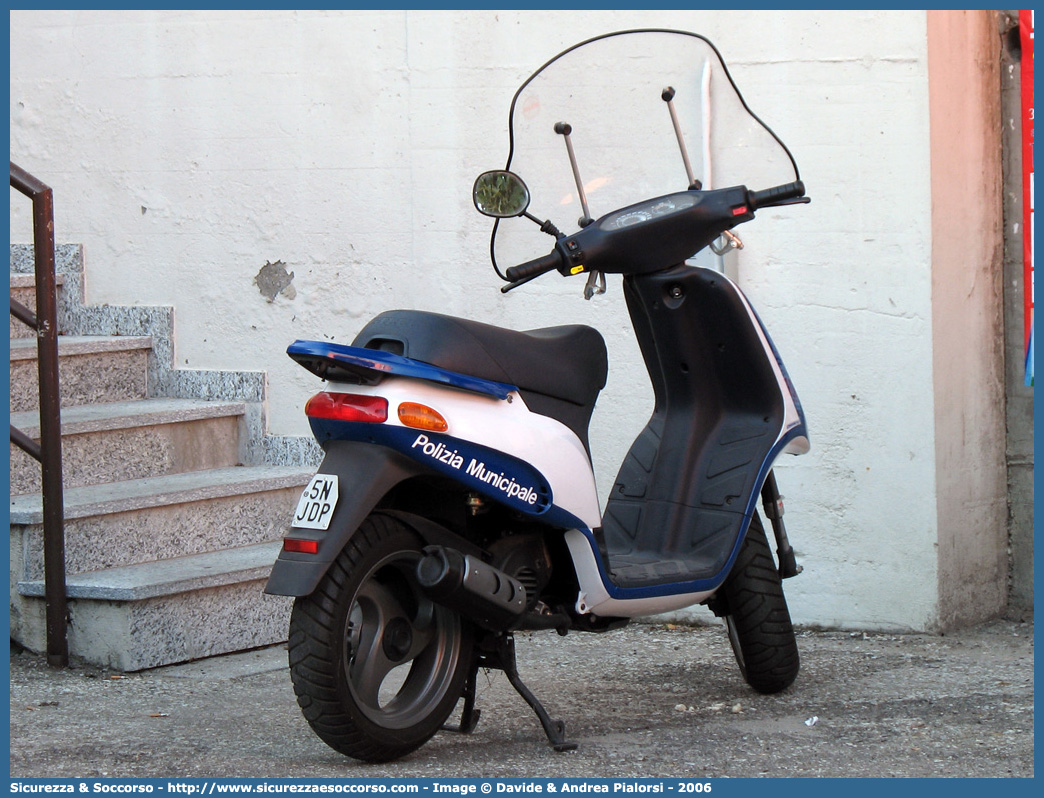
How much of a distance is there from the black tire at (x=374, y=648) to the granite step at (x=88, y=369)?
91.3 inches

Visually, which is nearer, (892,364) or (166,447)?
(892,364)

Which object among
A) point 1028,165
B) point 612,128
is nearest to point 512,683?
point 612,128

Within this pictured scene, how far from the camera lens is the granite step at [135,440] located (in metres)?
4.57

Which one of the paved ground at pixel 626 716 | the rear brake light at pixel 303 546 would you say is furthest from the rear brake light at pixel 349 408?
the paved ground at pixel 626 716

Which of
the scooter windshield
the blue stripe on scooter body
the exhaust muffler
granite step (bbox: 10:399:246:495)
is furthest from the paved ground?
the scooter windshield

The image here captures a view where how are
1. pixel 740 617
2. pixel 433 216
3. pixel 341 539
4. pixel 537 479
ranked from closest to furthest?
pixel 341 539, pixel 537 479, pixel 740 617, pixel 433 216

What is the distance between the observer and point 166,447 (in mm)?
4902

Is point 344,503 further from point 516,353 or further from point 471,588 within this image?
point 516,353

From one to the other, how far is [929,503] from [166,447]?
260 centimetres

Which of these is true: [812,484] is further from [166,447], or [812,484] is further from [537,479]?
[166,447]

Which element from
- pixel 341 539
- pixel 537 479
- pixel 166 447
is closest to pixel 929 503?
pixel 537 479

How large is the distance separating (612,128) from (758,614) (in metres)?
Result: 1.30

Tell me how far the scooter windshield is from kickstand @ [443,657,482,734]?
1045mm

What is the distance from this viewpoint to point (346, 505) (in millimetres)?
2842
